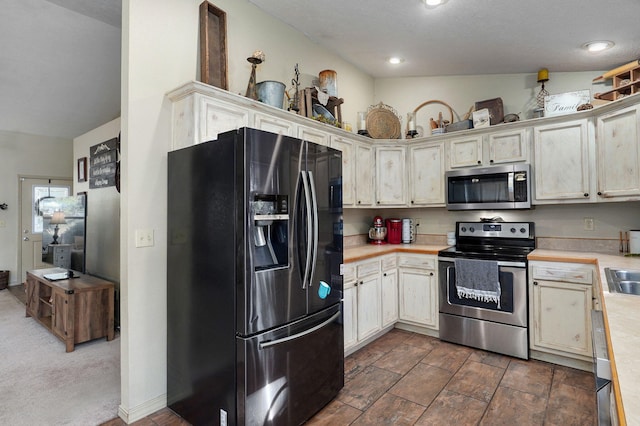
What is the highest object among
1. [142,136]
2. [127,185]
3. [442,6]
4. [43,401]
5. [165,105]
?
[442,6]

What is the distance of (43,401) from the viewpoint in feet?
7.86

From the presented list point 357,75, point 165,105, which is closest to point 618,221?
point 357,75

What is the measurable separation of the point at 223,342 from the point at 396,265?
88.0 inches

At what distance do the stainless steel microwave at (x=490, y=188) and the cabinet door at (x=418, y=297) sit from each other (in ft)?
2.67

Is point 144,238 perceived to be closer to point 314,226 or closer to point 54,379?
point 314,226

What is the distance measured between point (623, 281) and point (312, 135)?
236cm

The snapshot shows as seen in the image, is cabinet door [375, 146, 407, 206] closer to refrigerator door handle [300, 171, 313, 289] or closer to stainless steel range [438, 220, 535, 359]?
stainless steel range [438, 220, 535, 359]

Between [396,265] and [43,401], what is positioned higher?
[396,265]

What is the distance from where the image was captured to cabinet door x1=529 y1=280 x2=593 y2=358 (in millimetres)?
2713

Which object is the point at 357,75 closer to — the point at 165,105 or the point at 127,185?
the point at 165,105

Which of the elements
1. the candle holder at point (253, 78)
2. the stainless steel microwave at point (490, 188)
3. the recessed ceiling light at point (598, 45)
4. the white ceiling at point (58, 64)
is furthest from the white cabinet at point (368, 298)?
the white ceiling at point (58, 64)

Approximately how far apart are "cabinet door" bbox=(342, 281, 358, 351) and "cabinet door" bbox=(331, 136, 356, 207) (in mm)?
888

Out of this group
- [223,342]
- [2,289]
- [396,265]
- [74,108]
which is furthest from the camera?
[2,289]

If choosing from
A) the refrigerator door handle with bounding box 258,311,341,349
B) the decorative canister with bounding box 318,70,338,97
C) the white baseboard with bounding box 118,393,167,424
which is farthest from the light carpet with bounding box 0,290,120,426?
the decorative canister with bounding box 318,70,338,97
